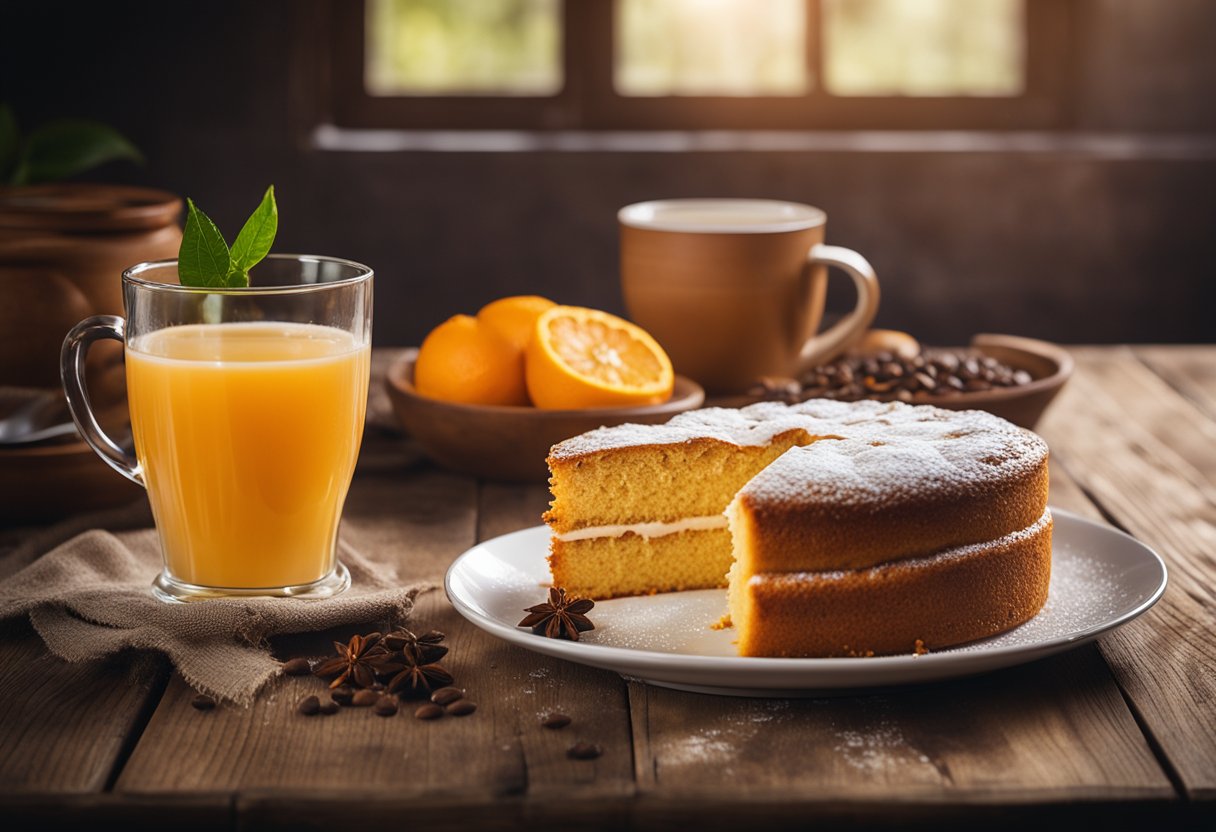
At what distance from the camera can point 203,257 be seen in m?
1.49

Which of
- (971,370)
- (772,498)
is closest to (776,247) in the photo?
(971,370)

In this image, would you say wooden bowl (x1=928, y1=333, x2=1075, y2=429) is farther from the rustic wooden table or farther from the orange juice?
the orange juice

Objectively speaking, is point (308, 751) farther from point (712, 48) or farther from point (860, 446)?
point (712, 48)

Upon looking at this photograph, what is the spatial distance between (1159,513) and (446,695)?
112 cm

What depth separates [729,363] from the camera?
2.26 m

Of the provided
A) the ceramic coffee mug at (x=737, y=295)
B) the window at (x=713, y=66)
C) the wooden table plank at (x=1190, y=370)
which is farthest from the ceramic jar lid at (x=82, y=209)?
the window at (x=713, y=66)

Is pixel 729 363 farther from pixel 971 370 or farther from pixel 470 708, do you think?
pixel 470 708

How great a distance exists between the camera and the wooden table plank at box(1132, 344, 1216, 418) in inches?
99.5

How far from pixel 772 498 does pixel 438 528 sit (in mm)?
634

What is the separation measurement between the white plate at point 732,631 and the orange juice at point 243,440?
202 millimetres

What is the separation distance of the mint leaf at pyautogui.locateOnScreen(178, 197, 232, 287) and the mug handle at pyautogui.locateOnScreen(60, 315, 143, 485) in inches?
5.3

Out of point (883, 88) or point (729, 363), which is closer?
point (729, 363)

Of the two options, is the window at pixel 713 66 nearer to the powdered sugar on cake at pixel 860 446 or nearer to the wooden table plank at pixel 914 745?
the powdered sugar on cake at pixel 860 446

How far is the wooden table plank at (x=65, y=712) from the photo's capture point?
1.14m
